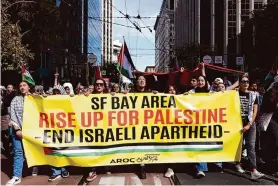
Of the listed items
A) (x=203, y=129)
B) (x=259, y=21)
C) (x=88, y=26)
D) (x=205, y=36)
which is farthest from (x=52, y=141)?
(x=88, y=26)

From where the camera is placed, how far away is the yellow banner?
6.61m

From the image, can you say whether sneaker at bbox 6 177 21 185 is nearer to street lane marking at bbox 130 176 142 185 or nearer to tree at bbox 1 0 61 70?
street lane marking at bbox 130 176 142 185

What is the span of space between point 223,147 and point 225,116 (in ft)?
1.66

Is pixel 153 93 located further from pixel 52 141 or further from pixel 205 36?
pixel 205 36

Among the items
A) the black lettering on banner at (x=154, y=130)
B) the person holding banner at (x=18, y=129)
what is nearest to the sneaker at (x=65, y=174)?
the person holding banner at (x=18, y=129)

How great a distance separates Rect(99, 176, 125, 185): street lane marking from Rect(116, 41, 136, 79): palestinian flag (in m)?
2.25

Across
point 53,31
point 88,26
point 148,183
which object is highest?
point 88,26

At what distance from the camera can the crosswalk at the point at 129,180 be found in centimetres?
639

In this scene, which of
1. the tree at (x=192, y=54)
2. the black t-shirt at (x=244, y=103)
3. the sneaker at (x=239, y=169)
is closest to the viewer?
the black t-shirt at (x=244, y=103)

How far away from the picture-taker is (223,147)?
679cm

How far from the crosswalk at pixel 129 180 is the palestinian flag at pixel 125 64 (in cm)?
218

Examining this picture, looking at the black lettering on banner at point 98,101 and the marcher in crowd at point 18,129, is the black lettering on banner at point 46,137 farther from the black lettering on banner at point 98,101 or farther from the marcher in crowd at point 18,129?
the black lettering on banner at point 98,101

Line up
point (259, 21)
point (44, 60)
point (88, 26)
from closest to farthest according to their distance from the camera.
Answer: point (259, 21) → point (44, 60) → point (88, 26)

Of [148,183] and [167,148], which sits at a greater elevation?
[167,148]
